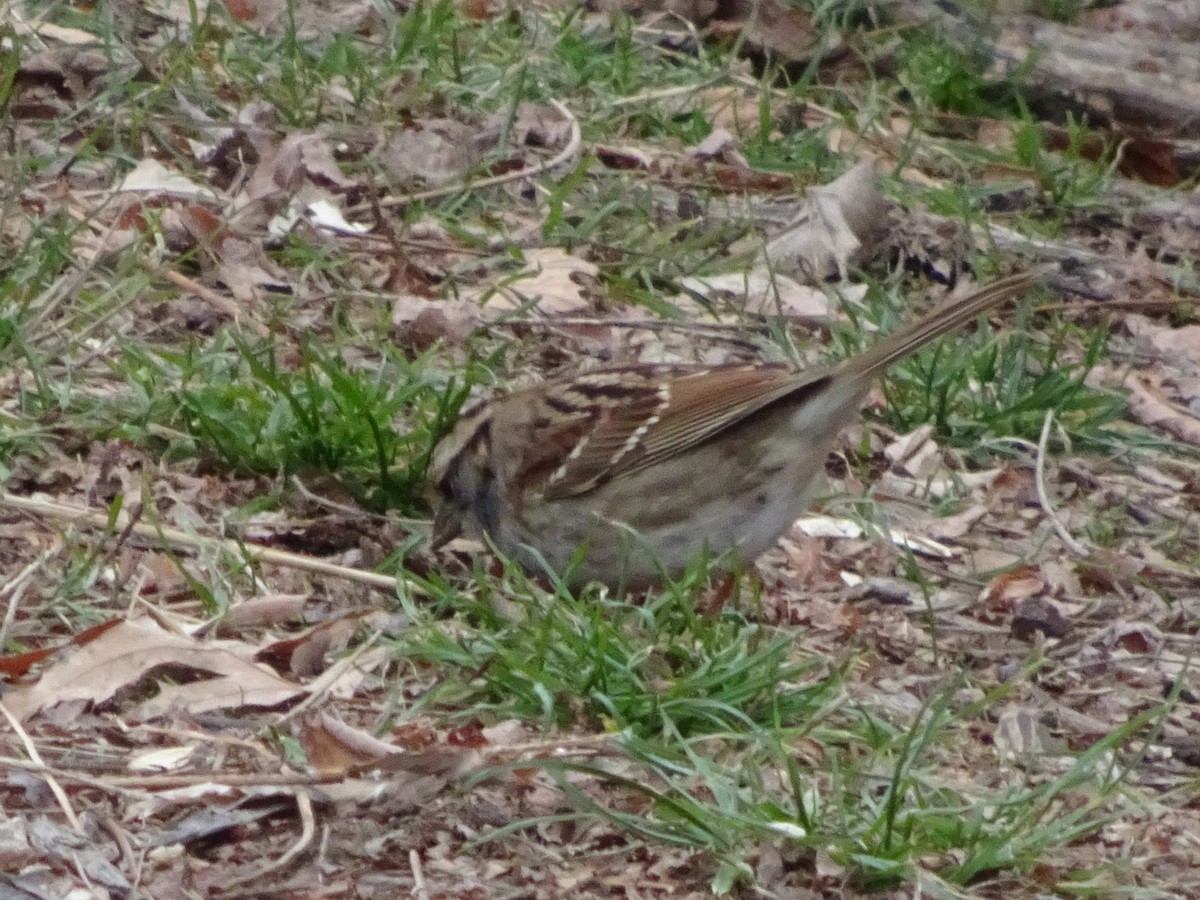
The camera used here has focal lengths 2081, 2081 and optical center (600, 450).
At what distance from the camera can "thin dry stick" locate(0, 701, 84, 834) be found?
331cm

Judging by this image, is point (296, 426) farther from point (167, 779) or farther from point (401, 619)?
point (167, 779)

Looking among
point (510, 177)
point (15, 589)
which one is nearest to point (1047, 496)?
point (510, 177)

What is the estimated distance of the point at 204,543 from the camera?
4.49 meters

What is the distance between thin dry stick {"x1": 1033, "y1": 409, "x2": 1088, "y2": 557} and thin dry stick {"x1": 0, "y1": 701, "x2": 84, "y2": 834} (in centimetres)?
262

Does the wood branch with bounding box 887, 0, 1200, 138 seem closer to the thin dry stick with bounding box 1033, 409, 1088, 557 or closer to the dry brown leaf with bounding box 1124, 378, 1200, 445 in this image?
the dry brown leaf with bounding box 1124, 378, 1200, 445

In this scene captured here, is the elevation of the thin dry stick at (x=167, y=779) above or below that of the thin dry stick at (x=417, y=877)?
above

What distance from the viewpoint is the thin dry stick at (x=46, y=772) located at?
331 cm

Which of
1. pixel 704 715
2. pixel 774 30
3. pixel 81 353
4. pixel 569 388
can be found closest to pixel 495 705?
pixel 704 715

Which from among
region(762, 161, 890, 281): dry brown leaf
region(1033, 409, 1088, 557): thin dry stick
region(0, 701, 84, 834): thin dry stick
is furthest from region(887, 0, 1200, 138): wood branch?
region(0, 701, 84, 834): thin dry stick

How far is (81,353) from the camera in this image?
5324 mm

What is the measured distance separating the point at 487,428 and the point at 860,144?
3.21 metres

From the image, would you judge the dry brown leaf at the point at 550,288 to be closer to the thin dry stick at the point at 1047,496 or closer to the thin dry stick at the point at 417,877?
the thin dry stick at the point at 1047,496

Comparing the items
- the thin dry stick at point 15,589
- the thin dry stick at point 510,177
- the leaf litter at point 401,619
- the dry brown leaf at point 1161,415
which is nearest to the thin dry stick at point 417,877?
the leaf litter at point 401,619

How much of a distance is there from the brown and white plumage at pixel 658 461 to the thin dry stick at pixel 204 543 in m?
0.36
